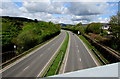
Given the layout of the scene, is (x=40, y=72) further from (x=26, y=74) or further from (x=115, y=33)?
(x=115, y=33)

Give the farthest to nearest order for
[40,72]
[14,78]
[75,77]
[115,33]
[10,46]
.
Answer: [10,46]
[115,33]
[40,72]
[14,78]
[75,77]

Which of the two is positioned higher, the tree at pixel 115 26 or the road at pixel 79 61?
the tree at pixel 115 26

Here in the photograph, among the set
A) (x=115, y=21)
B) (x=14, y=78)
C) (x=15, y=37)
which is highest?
(x=115, y=21)

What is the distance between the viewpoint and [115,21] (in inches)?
511

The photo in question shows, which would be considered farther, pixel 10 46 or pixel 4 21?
pixel 4 21

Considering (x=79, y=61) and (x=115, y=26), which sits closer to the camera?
(x=79, y=61)

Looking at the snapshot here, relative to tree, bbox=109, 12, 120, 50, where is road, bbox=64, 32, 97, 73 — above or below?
below

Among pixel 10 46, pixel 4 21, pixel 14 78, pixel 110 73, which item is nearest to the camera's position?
pixel 110 73

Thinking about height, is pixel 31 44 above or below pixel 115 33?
below

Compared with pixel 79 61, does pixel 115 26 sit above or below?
above

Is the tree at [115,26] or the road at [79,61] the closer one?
the road at [79,61]

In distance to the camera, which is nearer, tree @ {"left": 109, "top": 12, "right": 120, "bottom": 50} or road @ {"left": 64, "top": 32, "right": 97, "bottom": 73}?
road @ {"left": 64, "top": 32, "right": 97, "bottom": 73}

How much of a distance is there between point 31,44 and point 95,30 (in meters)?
13.9

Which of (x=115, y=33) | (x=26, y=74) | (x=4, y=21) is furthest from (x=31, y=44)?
(x=26, y=74)
